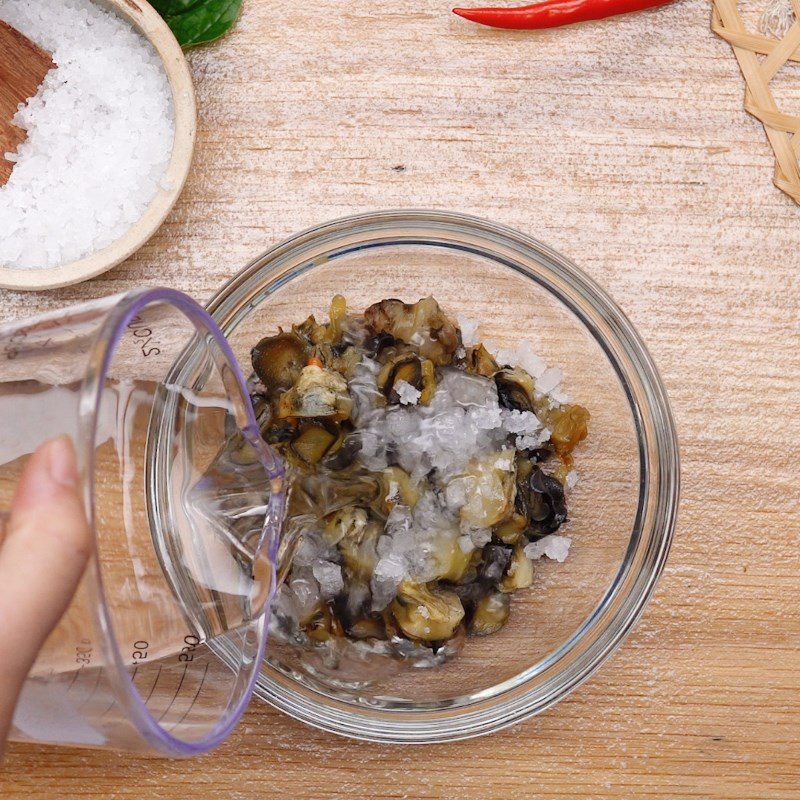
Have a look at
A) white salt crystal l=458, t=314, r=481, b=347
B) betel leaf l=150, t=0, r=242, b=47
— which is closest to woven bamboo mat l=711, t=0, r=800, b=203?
white salt crystal l=458, t=314, r=481, b=347

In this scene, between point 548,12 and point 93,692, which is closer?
point 93,692

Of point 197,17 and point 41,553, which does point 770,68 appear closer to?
point 197,17

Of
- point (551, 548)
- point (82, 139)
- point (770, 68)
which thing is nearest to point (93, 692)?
point (551, 548)

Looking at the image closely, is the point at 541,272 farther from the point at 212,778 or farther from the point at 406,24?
the point at 212,778

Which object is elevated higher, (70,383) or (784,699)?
(70,383)

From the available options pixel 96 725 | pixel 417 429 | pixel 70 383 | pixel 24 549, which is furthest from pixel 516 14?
pixel 96 725

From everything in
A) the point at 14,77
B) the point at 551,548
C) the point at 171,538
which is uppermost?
the point at 14,77
